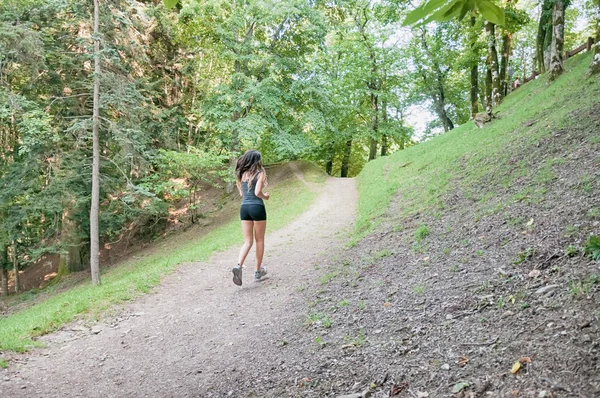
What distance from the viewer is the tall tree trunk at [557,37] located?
11.4m

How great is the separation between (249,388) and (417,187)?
8192mm

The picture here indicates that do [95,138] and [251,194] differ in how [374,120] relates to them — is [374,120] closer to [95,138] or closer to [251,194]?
[95,138]

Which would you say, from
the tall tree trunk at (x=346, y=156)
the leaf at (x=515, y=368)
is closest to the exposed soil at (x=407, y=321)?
the leaf at (x=515, y=368)

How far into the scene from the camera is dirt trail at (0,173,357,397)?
11.6 ft

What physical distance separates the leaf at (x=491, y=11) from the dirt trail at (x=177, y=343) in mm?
3047

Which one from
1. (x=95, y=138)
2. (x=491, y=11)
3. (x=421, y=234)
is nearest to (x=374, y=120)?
(x=95, y=138)

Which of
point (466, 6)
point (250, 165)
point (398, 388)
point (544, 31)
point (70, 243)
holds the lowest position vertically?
point (70, 243)

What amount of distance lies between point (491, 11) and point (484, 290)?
112 inches

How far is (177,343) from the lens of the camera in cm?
443

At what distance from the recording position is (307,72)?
18750 mm

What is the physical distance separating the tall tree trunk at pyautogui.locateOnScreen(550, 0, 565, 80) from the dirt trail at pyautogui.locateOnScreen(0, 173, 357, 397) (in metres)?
10.5

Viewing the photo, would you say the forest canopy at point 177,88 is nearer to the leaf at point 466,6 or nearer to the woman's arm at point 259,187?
the woman's arm at point 259,187

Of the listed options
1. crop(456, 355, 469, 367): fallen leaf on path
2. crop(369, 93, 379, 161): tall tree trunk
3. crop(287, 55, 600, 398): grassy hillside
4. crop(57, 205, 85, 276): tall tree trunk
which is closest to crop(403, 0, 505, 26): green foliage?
crop(287, 55, 600, 398): grassy hillside

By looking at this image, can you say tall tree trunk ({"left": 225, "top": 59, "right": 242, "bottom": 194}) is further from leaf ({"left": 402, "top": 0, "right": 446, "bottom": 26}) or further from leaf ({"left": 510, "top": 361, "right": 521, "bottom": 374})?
leaf ({"left": 402, "top": 0, "right": 446, "bottom": 26})
